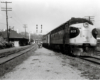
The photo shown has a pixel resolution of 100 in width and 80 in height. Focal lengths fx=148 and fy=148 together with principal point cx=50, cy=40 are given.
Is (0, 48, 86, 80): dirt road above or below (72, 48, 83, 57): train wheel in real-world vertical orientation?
below

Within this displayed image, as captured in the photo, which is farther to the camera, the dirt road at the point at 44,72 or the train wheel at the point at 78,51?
the train wheel at the point at 78,51

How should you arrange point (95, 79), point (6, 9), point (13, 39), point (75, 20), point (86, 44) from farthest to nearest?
point (13, 39), point (6, 9), point (75, 20), point (86, 44), point (95, 79)

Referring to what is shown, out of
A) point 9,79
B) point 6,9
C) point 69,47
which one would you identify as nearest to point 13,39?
point 6,9

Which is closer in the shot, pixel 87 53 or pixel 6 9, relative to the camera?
pixel 87 53

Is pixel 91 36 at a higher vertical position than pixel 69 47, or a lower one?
higher

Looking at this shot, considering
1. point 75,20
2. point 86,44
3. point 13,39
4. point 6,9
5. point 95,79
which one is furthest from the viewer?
point 13,39

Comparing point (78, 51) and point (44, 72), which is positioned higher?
point (78, 51)

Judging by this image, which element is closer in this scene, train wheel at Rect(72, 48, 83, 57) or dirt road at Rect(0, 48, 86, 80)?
dirt road at Rect(0, 48, 86, 80)

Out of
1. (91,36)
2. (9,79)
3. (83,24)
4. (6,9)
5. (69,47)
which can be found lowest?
(9,79)

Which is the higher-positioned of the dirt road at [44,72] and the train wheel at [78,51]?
the train wheel at [78,51]

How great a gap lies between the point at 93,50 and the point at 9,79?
912cm

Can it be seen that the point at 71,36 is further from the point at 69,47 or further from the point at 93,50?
the point at 93,50

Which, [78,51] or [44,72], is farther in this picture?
[78,51]

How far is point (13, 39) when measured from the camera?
54.6m
